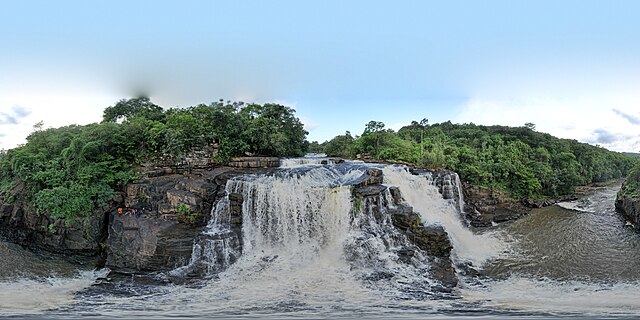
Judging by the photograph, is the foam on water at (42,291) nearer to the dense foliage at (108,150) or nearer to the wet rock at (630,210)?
the dense foliage at (108,150)

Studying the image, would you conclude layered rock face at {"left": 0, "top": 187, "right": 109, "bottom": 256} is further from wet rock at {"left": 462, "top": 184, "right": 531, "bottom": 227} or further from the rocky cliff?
wet rock at {"left": 462, "top": 184, "right": 531, "bottom": 227}

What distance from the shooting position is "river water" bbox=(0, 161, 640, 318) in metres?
8.28

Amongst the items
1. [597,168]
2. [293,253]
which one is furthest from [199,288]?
[597,168]

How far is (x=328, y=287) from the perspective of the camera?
9.62 m

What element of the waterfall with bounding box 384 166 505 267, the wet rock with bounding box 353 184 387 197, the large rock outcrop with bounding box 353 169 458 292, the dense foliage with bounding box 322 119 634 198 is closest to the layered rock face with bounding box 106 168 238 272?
the wet rock with bounding box 353 184 387 197

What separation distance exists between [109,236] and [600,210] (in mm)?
21218

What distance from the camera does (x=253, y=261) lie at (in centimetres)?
1131

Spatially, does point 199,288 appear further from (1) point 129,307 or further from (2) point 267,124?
(2) point 267,124

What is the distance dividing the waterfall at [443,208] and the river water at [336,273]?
67 mm

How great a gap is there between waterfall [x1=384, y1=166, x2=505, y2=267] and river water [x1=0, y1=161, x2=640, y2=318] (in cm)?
7

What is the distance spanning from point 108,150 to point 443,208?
1327cm

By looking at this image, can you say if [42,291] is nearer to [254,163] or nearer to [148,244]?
[148,244]

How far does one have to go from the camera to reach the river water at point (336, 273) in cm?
828

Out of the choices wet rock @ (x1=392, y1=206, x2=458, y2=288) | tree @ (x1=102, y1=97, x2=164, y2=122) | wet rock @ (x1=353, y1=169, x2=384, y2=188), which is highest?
tree @ (x1=102, y1=97, x2=164, y2=122)
